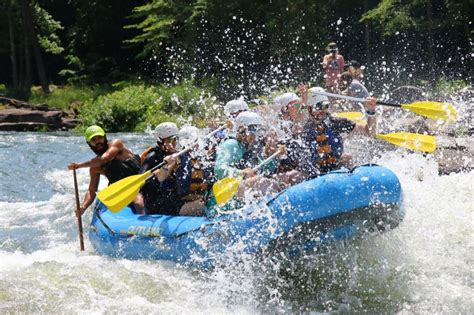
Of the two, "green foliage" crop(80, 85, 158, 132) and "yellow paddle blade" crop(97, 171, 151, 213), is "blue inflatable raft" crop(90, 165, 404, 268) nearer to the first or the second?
"yellow paddle blade" crop(97, 171, 151, 213)

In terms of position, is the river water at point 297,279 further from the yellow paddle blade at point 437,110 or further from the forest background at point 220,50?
the forest background at point 220,50

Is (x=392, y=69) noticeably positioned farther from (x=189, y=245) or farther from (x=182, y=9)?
(x=189, y=245)

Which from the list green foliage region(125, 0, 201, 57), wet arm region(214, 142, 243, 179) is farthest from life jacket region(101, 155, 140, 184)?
green foliage region(125, 0, 201, 57)

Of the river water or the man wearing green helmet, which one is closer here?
the river water

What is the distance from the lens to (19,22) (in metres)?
28.2

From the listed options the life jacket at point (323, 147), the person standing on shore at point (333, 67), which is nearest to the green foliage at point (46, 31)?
the person standing on shore at point (333, 67)

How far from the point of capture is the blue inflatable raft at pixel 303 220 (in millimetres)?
5504

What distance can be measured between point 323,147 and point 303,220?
97 centimetres

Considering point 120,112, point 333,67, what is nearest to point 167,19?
point 120,112

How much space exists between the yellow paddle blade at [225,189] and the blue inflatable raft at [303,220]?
0.14 m

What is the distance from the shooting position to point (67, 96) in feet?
81.8

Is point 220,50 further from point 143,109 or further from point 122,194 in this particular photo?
point 122,194

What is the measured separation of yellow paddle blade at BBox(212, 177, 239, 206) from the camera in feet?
18.8

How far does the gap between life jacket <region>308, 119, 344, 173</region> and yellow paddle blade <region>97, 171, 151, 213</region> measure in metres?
1.50
